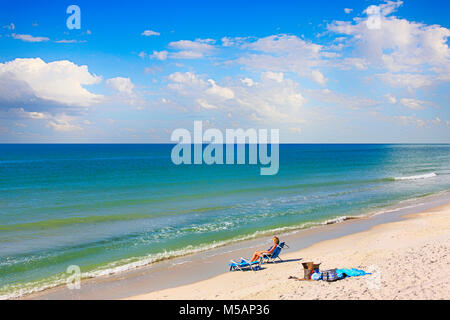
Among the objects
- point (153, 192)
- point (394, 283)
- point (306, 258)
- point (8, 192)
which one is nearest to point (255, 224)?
point (306, 258)

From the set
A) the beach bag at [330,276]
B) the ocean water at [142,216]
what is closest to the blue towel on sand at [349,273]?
the beach bag at [330,276]

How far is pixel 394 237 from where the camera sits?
16.8 metres

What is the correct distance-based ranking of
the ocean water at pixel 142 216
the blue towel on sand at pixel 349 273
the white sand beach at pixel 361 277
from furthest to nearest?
the ocean water at pixel 142 216
the blue towel on sand at pixel 349 273
the white sand beach at pixel 361 277

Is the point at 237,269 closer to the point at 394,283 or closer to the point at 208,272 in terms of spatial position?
the point at 208,272

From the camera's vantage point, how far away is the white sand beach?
360 inches

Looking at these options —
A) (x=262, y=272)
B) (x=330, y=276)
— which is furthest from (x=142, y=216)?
(x=330, y=276)

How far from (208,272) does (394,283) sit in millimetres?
6435

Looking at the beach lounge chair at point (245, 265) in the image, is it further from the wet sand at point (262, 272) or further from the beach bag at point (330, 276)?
the beach bag at point (330, 276)

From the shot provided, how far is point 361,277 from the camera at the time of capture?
10.4m

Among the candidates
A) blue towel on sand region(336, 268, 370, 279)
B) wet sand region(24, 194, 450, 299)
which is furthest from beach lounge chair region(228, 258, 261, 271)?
blue towel on sand region(336, 268, 370, 279)

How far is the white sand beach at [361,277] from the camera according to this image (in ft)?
30.0

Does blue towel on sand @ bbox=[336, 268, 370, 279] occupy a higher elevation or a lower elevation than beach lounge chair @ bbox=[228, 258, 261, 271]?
higher

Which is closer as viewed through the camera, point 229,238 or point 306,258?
point 306,258

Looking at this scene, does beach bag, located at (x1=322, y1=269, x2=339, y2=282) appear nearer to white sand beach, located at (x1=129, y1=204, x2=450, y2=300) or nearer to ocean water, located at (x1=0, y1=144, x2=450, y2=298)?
white sand beach, located at (x1=129, y1=204, x2=450, y2=300)
